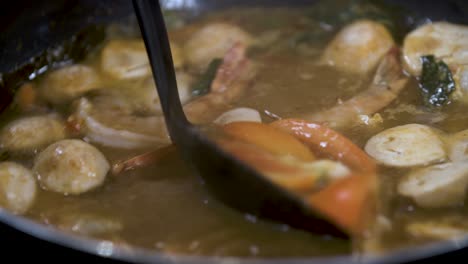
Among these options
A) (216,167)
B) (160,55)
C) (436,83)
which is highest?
(160,55)

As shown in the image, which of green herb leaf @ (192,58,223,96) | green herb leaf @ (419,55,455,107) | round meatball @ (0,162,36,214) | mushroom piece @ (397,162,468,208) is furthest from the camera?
green herb leaf @ (192,58,223,96)

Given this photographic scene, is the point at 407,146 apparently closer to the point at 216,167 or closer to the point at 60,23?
the point at 216,167

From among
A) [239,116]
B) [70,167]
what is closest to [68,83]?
[70,167]

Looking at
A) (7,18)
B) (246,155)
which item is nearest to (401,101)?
(246,155)

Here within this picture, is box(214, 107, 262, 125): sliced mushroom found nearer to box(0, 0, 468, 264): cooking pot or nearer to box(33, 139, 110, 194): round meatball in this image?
box(33, 139, 110, 194): round meatball

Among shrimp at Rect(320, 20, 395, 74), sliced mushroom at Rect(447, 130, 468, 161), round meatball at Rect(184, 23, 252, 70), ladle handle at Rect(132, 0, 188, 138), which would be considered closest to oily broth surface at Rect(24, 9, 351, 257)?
ladle handle at Rect(132, 0, 188, 138)

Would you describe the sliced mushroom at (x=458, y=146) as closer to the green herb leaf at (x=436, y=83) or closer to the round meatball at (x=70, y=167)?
the green herb leaf at (x=436, y=83)
